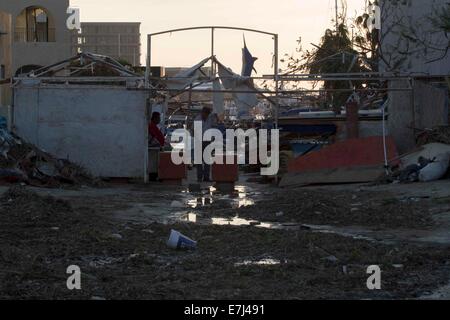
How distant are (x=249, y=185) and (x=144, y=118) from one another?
10.3 feet

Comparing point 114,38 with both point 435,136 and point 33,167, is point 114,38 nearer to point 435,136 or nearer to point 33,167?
point 33,167

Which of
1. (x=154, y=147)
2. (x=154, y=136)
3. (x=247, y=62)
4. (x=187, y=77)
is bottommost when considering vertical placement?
(x=154, y=147)

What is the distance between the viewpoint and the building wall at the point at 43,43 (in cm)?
4358

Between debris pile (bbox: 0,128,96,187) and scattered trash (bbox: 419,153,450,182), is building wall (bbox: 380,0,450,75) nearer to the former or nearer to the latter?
scattered trash (bbox: 419,153,450,182)

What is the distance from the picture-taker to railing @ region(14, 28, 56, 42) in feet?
153

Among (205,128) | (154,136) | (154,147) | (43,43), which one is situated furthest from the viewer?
(43,43)

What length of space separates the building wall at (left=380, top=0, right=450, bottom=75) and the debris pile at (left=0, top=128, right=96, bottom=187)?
9.93 meters

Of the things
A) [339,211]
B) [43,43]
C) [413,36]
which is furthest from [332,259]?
[43,43]

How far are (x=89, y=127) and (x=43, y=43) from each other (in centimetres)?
2678

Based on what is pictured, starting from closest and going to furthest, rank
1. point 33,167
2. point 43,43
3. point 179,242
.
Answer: point 179,242 → point 33,167 → point 43,43

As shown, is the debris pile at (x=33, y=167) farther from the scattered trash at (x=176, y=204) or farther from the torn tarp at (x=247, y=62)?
the torn tarp at (x=247, y=62)

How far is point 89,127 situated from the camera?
18.6 meters

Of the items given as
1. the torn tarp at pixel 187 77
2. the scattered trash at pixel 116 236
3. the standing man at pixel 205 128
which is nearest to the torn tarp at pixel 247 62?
the torn tarp at pixel 187 77

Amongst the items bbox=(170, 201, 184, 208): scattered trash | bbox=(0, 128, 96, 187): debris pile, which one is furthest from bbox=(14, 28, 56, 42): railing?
bbox=(170, 201, 184, 208): scattered trash
